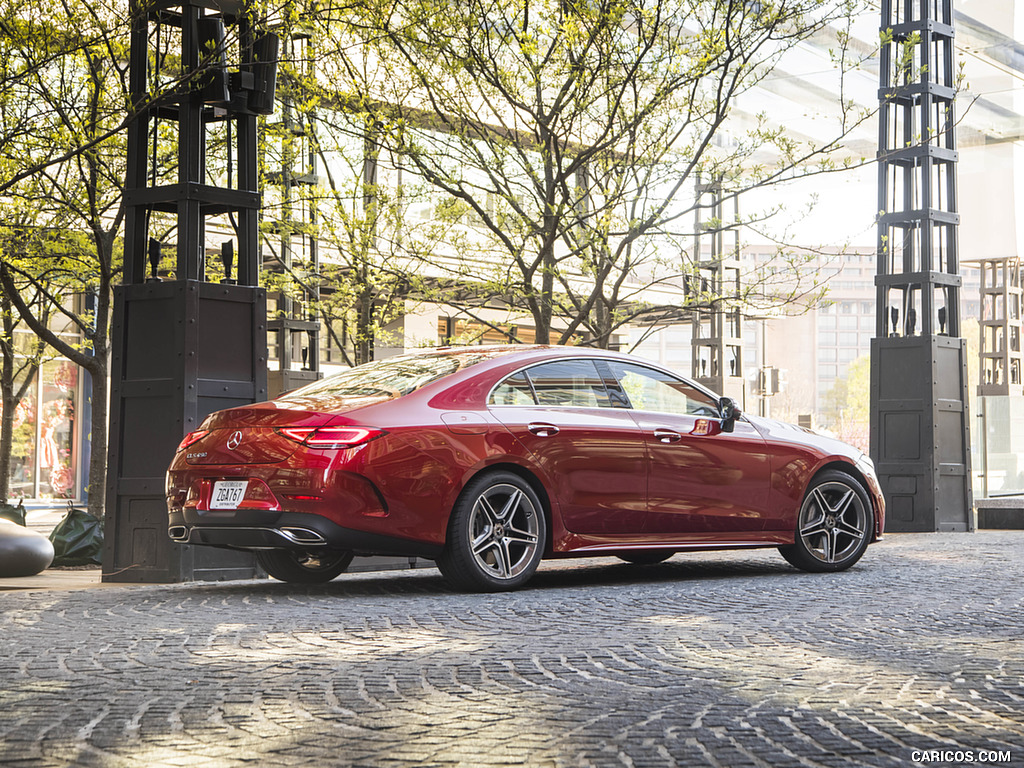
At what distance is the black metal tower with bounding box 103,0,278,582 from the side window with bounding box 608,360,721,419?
2.62 m

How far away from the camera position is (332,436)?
23.2 ft

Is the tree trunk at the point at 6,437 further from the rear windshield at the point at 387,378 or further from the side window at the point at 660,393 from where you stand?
the side window at the point at 660,393

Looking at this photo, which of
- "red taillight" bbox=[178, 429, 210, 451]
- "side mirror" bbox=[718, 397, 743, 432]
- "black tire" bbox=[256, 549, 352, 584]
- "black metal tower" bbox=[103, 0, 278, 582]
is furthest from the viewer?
"black metal tower" bbox=[103, 0, 278, 582]

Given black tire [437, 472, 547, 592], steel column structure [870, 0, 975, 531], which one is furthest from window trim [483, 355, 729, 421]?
steel column structure [870, 0, 975, 531]

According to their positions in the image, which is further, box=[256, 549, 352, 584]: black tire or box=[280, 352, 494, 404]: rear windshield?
box=[256, 549, 352, 584]: black tire

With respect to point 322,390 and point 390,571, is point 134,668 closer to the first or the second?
point 322,390

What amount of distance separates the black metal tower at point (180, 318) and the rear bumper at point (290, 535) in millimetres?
1702

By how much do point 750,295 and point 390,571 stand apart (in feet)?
19.2

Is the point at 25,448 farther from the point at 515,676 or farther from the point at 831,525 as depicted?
the point at 515,676

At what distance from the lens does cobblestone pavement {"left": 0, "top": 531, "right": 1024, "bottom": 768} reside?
145 inches

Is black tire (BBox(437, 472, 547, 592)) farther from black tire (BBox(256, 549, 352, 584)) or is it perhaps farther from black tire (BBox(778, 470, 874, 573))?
→ black tire (BBox(778, 470, 874, 573))

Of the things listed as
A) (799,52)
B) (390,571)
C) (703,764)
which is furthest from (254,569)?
(799,52)

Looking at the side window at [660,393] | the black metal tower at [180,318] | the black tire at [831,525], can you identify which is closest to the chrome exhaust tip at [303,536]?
the black metal tower at [180,318]

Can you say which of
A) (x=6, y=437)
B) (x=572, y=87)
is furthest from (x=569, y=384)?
(x=6, y=437)
